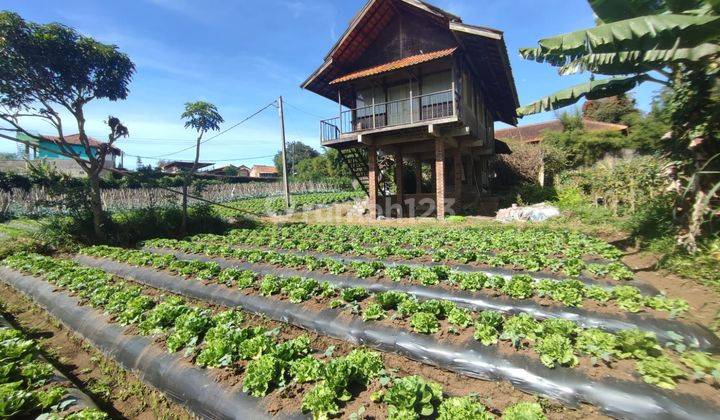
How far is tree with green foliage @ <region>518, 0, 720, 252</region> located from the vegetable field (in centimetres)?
231

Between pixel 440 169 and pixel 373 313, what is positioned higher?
pixel 440 169

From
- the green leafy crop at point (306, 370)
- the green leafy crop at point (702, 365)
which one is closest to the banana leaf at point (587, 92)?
the green leafy crop at point (702, 365)

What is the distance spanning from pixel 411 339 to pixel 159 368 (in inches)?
120

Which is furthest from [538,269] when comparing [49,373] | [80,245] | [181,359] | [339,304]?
[80,245]

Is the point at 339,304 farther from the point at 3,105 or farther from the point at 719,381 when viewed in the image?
the point at 3,105

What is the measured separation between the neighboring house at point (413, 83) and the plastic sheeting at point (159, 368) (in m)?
12.1

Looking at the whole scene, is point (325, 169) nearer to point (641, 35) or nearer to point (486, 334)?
point (641, 35)

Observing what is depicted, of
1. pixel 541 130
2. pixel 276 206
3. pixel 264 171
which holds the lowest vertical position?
pixel 276 206

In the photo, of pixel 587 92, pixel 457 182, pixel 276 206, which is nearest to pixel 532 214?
pixel 457 182

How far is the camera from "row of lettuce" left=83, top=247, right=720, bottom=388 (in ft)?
9.91

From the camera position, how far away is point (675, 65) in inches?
287

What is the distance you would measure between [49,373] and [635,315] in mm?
7182

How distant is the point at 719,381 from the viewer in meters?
2.83

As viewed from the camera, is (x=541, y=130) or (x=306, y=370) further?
(x=541, y=130)
